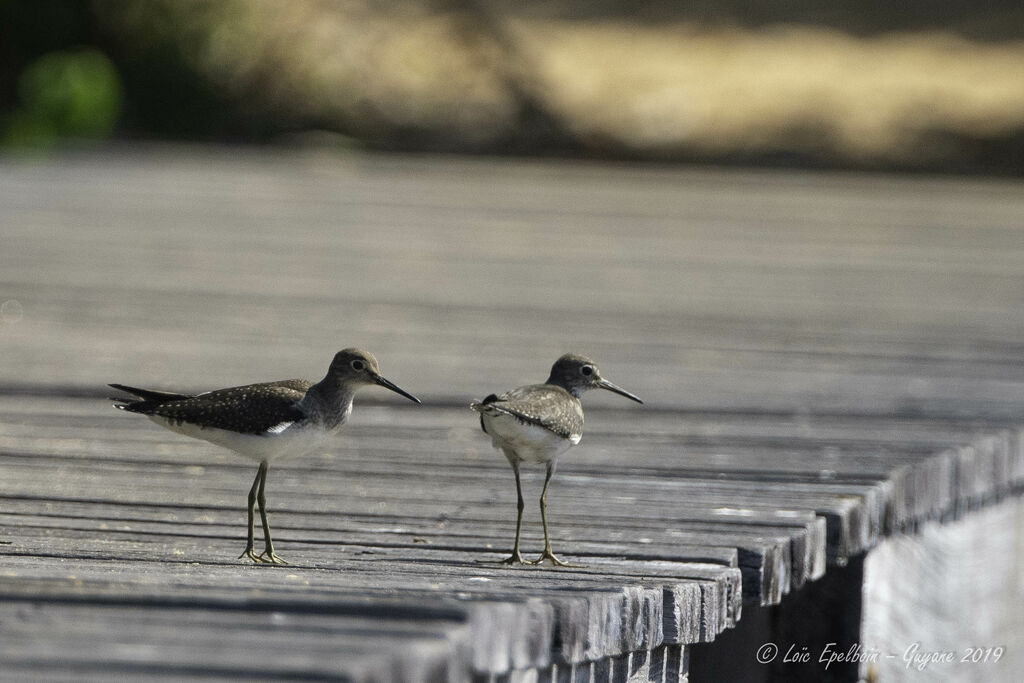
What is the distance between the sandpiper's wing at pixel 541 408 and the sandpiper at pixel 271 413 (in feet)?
0.85

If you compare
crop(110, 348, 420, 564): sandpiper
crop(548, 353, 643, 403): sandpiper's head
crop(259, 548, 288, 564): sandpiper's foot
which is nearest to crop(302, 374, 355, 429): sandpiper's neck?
crop(110, 348, 420, 564): sandpiper

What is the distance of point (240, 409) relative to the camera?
321cm

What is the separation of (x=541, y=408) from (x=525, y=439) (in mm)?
66

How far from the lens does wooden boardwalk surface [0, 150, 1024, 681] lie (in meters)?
2.59

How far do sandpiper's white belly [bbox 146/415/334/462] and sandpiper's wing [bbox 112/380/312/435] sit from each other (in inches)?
0.5

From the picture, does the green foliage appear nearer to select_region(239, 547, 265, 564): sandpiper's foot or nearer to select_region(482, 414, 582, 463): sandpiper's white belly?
select_region(239, 547, 265, 564): sandpiper's foot

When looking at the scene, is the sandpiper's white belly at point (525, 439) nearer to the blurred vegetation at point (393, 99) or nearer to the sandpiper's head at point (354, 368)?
the sandpiper's head at point (354, 368)

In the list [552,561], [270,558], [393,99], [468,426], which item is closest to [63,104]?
[393,99]

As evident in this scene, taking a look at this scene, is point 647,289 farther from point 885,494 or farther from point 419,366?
point 885,494

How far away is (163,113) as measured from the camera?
18.4 metres

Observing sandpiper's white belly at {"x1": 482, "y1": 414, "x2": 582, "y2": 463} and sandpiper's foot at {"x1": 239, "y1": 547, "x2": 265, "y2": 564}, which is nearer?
sandpiper's white belly at {"x1": 482, "y1": 414, "x2": 582, "y2": 463}

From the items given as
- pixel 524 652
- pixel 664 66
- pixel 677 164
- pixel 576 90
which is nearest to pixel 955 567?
pixel 524 652

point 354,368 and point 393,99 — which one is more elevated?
point 393,99

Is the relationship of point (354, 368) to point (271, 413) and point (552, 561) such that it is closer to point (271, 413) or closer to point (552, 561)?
point (271, 413)
